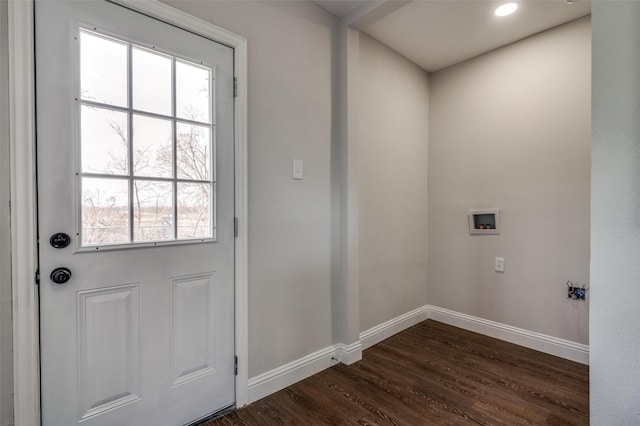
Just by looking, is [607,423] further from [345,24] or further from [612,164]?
[345,24]

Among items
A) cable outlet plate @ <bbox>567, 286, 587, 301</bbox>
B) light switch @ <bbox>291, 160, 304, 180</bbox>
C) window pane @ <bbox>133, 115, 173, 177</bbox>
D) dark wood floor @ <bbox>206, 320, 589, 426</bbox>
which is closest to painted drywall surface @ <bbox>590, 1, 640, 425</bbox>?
dark wood floor @ <bbox>206, 320, 589, 426</bbox>

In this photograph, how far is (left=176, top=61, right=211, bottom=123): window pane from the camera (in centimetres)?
157

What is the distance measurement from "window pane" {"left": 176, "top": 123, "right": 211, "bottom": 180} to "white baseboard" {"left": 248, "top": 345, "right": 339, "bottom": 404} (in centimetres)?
124

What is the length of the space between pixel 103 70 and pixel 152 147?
363 mm

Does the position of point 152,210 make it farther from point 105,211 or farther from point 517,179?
point 517,179

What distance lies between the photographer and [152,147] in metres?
1.49

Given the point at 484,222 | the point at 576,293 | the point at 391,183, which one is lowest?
the point at 576,293

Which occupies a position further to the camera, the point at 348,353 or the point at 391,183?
the point at 391,183

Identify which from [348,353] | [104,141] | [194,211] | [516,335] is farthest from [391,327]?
[104,141]

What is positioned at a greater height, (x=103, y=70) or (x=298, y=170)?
(x=103, y=70)

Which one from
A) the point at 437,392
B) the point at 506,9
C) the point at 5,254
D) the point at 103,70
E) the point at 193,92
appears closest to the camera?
the point at 5,254

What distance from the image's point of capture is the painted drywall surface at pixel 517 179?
2.32 meters

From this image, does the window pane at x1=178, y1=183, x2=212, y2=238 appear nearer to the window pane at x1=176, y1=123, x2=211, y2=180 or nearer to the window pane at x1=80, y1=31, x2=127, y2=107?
the window pane at x1=176, y1=123, x2=211, y2=180

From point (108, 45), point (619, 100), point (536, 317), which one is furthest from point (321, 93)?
point (536, 317)
